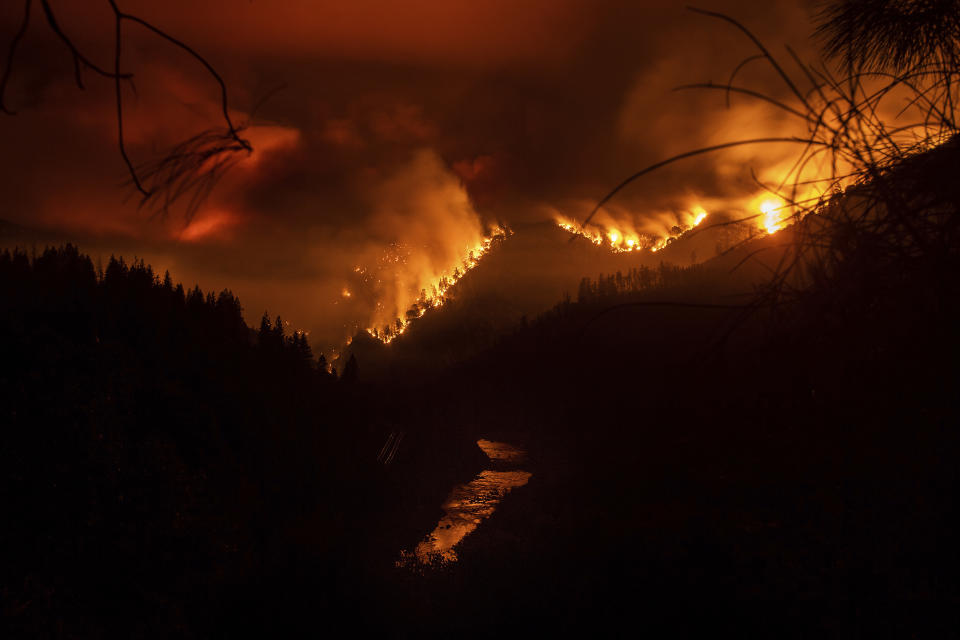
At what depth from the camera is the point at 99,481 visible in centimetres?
3184

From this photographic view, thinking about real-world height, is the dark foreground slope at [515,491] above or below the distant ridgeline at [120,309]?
below

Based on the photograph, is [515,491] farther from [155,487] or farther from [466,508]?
[155,487]

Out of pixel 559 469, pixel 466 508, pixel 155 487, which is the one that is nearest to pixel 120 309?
pixel 155 487

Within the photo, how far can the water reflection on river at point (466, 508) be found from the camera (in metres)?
43.7

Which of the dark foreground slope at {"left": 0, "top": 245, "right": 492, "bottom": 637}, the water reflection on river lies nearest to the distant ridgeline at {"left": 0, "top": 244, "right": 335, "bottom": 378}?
the dark foreground slope at {"left": 0, "top": 245, "right": 492, "bottom": 637}

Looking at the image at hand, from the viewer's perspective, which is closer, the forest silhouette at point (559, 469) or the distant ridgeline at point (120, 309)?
the forest silhouette at point (559, 469)

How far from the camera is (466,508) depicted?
58.6 meters

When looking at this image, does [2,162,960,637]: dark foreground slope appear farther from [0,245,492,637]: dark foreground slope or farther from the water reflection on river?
the water reflection on river

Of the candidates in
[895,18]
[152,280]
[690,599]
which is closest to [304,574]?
[690,599]

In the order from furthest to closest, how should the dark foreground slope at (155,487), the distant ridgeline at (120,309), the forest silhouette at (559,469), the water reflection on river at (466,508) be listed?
the distant ridgeline at (120,309)
the water reflection on river at (466,508)
the dark foreground slope at (155,487)
the forest silhouette at (559,469)

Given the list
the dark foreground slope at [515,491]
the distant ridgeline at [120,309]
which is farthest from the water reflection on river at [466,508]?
the distant ridgeline at [120,309]

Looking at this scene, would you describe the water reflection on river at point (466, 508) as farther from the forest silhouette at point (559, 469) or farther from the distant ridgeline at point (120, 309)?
the distant ridgeline at point (120, 309)

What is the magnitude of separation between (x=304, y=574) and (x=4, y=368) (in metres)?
26.5

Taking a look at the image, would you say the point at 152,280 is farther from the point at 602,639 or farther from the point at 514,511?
the point at 602,639
